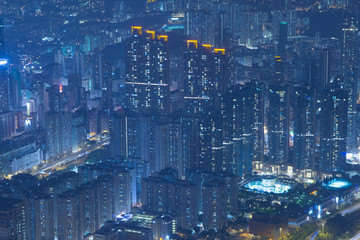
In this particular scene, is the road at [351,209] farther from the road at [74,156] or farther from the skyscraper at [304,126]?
the road at [74,156]

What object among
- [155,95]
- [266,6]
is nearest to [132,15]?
[266,6]

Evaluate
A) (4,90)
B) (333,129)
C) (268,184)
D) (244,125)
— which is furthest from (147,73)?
(333,129)

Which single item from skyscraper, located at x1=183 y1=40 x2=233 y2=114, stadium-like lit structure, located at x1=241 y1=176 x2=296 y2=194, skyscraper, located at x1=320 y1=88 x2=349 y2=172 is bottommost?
stadium-like lit structure, located at x1=241 y1=176 x2=296 y2=194

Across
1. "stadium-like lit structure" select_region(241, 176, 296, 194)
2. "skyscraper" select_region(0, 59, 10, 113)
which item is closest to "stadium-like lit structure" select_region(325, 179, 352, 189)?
"stadium-like lit structure" select_region(241, 176, 296, 194)

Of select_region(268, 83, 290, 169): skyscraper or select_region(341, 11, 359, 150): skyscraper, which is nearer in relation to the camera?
select_region(268, 83, 290, 169): skyscraper

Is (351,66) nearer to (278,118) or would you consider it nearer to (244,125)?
(278,118)

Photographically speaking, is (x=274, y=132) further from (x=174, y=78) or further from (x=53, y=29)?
(x=53, y=29)

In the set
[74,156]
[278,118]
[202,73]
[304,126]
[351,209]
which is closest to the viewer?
[351,209]

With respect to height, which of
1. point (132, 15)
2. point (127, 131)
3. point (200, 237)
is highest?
point (132, 15)

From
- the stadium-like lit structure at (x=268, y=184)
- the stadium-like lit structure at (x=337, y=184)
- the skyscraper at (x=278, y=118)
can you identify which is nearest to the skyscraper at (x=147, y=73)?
the skyscraper at (x=278, y=118)

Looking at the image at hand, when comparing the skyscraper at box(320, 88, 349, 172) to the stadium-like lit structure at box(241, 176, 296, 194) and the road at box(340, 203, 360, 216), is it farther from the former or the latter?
the road at box(340, 203, 360, 216)

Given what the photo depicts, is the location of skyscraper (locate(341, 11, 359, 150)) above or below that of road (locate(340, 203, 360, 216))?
above
